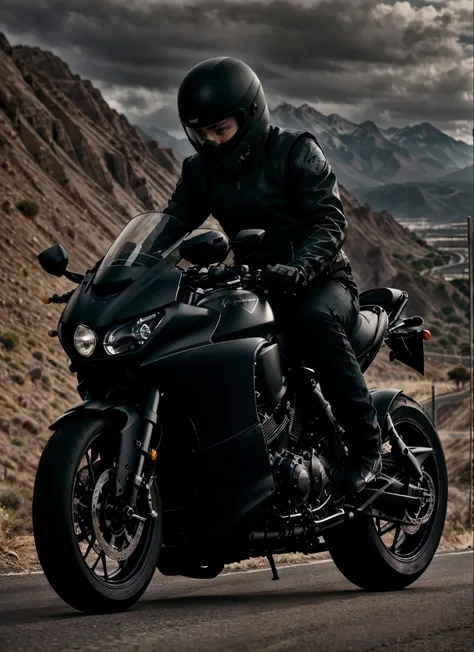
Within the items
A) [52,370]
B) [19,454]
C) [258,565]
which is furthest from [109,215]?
[258,565]

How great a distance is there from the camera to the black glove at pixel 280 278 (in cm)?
577

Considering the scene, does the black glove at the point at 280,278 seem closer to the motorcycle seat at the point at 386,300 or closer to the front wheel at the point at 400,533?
the front wheel at the point at 400,533

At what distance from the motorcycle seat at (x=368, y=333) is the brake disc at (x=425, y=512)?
3.21ft

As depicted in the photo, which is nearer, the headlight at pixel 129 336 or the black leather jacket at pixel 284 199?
Answer: the headlight at pixel 129 336

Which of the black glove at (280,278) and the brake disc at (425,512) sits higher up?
the black glove at (280,278)

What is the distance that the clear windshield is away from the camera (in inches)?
219

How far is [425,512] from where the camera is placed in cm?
750

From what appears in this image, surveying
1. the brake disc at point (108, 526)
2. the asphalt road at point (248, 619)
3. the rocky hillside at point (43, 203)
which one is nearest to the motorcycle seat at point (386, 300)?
the asphalt road at point (248, 619)

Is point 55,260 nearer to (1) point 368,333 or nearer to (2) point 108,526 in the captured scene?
(2) point 108,526

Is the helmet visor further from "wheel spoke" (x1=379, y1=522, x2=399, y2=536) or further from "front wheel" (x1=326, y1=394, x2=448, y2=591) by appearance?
"wheel spoke" (x1=379, y1=522, x2=399, y2=536)

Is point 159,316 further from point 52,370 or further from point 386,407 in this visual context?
point 52,370

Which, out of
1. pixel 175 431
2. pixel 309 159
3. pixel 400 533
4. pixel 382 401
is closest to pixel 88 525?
pixel 175 431

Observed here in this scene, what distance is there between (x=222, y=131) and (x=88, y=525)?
7.04 ft

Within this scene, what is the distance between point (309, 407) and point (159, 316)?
54.3 inches
